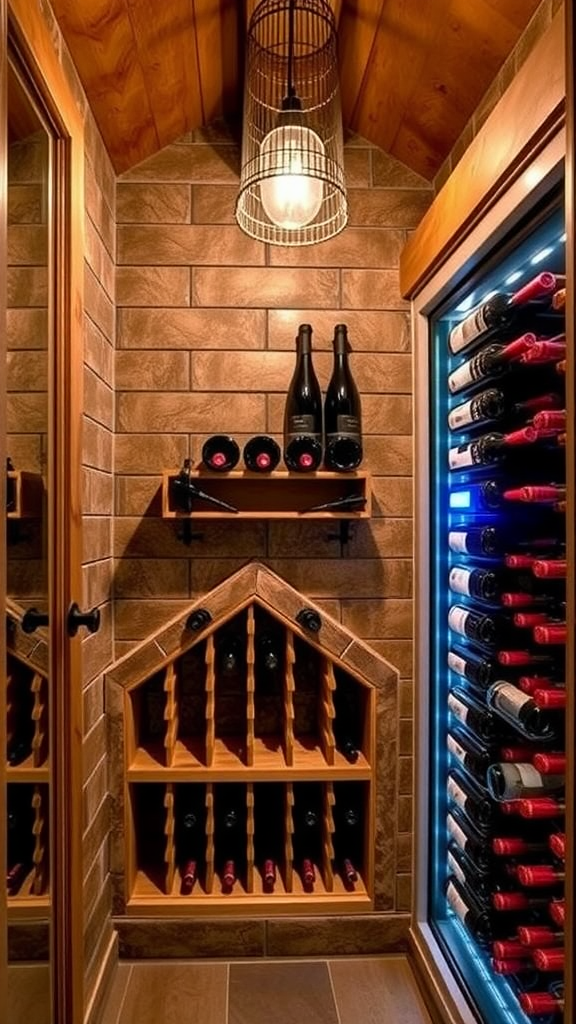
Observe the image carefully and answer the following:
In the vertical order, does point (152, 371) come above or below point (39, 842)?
above

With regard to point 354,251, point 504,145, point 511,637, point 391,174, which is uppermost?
point 391,174

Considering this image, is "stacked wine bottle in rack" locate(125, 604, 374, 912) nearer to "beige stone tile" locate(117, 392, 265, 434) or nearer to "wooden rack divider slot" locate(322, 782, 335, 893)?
"wooden rack divider slot" locate(322, 782, 335, 893)

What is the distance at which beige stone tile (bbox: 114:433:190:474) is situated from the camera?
1926 millimetres

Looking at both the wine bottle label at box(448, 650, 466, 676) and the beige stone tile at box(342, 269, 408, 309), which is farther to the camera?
the beige stone tile at box(342, 269, 408, 309)

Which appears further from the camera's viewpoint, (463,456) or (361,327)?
(361,327)

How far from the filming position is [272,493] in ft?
6.32

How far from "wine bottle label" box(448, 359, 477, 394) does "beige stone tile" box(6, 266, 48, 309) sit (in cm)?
94

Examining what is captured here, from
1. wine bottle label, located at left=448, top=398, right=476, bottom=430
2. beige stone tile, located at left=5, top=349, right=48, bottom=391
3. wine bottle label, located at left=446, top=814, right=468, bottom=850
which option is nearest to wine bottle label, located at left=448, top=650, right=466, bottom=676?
wine bottle label, located at left=446, top=814, right=468, bottom=850

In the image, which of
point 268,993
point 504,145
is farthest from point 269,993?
point 504,145

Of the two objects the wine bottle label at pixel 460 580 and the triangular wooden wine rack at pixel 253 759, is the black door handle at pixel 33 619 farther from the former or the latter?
the wine bottle label at pixel 460 580

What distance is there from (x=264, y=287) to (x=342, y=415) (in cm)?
49

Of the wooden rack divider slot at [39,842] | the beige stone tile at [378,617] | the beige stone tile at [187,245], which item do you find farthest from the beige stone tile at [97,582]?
the beige stone tile at [187,245]

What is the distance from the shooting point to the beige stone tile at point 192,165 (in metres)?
1.94

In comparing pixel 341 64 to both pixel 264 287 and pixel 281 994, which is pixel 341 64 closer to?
pixel 264 287
